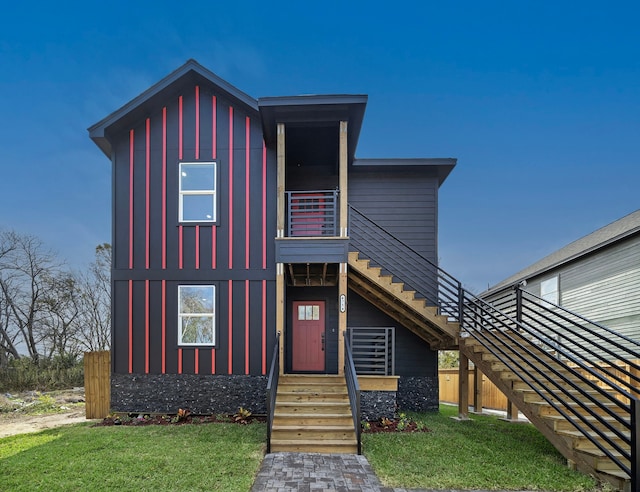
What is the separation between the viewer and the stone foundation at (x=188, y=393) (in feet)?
27.6

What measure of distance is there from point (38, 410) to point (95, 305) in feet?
29.5

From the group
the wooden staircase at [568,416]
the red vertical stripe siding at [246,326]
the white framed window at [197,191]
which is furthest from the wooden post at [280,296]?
the wooden staircase at [568,416]

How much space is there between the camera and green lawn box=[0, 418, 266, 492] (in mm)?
4777

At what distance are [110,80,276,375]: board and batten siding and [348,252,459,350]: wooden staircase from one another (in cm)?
204

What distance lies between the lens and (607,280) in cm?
1141

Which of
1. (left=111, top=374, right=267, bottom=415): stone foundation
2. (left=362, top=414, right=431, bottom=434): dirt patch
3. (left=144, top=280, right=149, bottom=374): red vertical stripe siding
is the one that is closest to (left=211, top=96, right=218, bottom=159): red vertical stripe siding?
(left=144, top=280, right=149, bottom=374): red vertical stripe siding

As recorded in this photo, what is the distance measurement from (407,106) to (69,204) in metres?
42.4

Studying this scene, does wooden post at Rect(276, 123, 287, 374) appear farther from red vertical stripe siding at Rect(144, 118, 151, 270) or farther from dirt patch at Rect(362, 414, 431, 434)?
red vertical stripe siding at Rect(144, 118, 151, 270)

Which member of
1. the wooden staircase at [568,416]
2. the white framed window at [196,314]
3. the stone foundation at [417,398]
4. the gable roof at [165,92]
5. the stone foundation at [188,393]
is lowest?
the stone foundation at [417,398]

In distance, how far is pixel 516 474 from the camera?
17.0 feet

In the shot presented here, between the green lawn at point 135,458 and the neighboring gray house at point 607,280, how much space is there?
6.81 m

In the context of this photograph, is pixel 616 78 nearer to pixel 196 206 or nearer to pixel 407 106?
pixel 407 106

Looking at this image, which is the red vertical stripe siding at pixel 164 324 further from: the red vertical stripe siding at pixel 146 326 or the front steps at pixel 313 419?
the front steps at pixel 313 419

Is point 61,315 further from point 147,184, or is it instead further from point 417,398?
point 417,398
